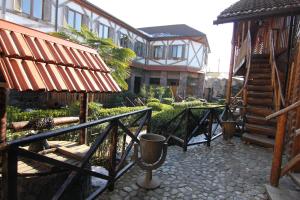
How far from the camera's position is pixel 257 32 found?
11.9 metres

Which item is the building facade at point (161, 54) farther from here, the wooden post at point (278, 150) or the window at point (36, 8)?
the wooden post at point (278, 150)

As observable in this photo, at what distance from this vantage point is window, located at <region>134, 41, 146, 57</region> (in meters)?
22.0

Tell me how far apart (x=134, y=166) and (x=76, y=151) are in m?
1.65

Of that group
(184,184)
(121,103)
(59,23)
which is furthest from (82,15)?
(184,184)

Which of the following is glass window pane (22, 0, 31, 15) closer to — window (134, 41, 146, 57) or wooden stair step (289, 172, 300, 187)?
window (134, 41, 146, 57)

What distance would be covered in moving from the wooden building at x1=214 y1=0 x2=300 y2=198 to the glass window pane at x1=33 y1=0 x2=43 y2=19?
10404mm

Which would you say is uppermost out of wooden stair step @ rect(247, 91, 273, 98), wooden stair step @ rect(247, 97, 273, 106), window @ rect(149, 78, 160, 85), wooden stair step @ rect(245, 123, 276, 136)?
window @ rect(149, 78, 160, 85)

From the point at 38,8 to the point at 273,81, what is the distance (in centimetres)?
1245

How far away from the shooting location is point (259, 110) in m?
6.91

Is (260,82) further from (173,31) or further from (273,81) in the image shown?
(173,31)

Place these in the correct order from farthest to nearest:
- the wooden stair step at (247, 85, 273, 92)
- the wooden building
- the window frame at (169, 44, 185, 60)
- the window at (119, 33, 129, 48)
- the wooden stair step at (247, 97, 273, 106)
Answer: the window frame at (169, 44, 185, 60) → the window at (119, 33, 129, 48) → the wooden stair step at (247, 85, 273, 92) → the wooden stair step at (247, 97, 273, 106) → the wooden building

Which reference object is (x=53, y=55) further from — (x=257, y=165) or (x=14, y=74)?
(x=257, y=165)

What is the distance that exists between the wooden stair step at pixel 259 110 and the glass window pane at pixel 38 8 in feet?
39.3

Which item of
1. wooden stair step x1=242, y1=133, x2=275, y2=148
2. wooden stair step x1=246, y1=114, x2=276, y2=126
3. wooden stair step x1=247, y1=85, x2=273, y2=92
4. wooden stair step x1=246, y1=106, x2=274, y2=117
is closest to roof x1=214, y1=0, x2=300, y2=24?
wooden stair step x1=247, y1=85, x2=273, y2=92
